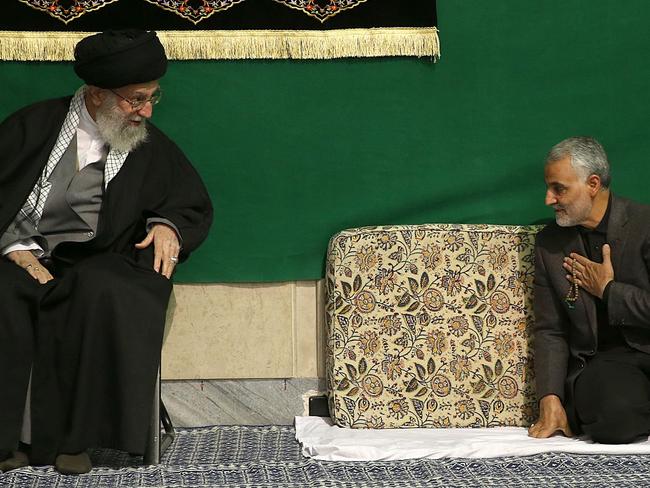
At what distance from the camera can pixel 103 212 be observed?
13.2ft

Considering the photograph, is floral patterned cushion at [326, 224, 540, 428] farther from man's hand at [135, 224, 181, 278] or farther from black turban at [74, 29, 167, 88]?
black turban at [74, 29, 167, 88]

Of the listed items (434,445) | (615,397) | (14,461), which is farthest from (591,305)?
(14,461)

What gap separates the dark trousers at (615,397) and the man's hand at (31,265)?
1.96 metres

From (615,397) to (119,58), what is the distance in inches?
83.2

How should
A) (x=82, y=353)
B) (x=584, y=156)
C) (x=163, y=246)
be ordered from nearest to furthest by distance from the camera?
1. (x=82, y=353)
2. (x=163, y=246)
3. (x=584, y=156)

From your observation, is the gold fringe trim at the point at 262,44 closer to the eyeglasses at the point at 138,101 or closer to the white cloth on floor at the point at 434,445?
the eyeglasses at the point at 138,101

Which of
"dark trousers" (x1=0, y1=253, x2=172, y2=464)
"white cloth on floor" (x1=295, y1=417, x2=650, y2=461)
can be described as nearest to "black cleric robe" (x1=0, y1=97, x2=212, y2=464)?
"dark trousers" (x1=0, y1=253, x2=172, y2=464)

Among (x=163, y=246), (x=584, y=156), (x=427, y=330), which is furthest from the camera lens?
(x=427, y=330)

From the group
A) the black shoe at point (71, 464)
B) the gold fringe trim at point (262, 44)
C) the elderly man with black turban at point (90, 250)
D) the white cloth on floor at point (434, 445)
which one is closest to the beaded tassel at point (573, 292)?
the white cloth on floor at point (434, 445)

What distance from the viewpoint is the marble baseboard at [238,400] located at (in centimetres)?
452

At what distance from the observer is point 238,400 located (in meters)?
4.53

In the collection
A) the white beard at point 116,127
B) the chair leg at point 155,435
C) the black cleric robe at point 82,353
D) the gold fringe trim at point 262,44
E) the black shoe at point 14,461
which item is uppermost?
the gold fringe trim at point 262,44

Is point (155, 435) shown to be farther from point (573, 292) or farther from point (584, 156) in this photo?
point (584, 156)

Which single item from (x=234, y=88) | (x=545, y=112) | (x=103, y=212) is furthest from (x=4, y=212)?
(x=545, y=112)
